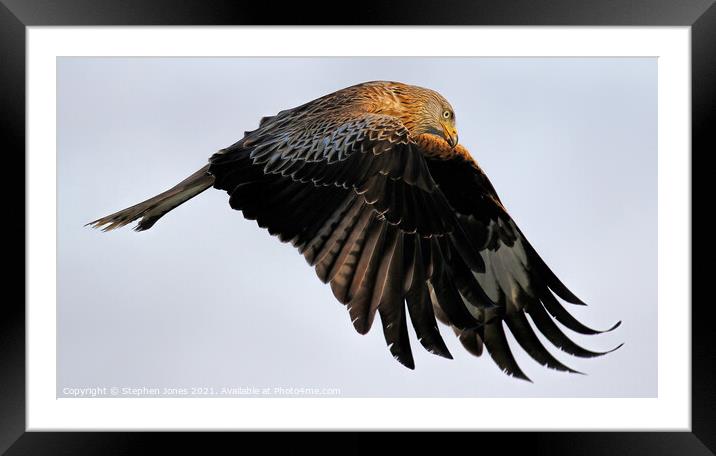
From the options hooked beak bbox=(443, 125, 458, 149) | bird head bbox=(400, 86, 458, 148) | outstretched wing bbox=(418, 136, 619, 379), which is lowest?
outstretched wing bbox=(418, 136, 619, 379)

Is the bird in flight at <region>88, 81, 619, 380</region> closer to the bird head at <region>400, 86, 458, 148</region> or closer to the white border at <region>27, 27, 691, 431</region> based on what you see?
the bird head at <region>400, 86, 458, 148</region>

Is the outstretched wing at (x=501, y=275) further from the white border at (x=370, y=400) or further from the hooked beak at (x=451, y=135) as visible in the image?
the white border at (x=370, y=400)

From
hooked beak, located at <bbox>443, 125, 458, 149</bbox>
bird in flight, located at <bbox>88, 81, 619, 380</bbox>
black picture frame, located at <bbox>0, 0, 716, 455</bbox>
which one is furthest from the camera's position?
hooked beak, located at <bbox>443, 125, 458, 149</bbox>

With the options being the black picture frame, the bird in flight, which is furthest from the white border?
the bird in flight

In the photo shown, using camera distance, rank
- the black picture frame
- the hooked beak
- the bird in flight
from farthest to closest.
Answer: the hooked beak
the black picture frame
the bird in flight
